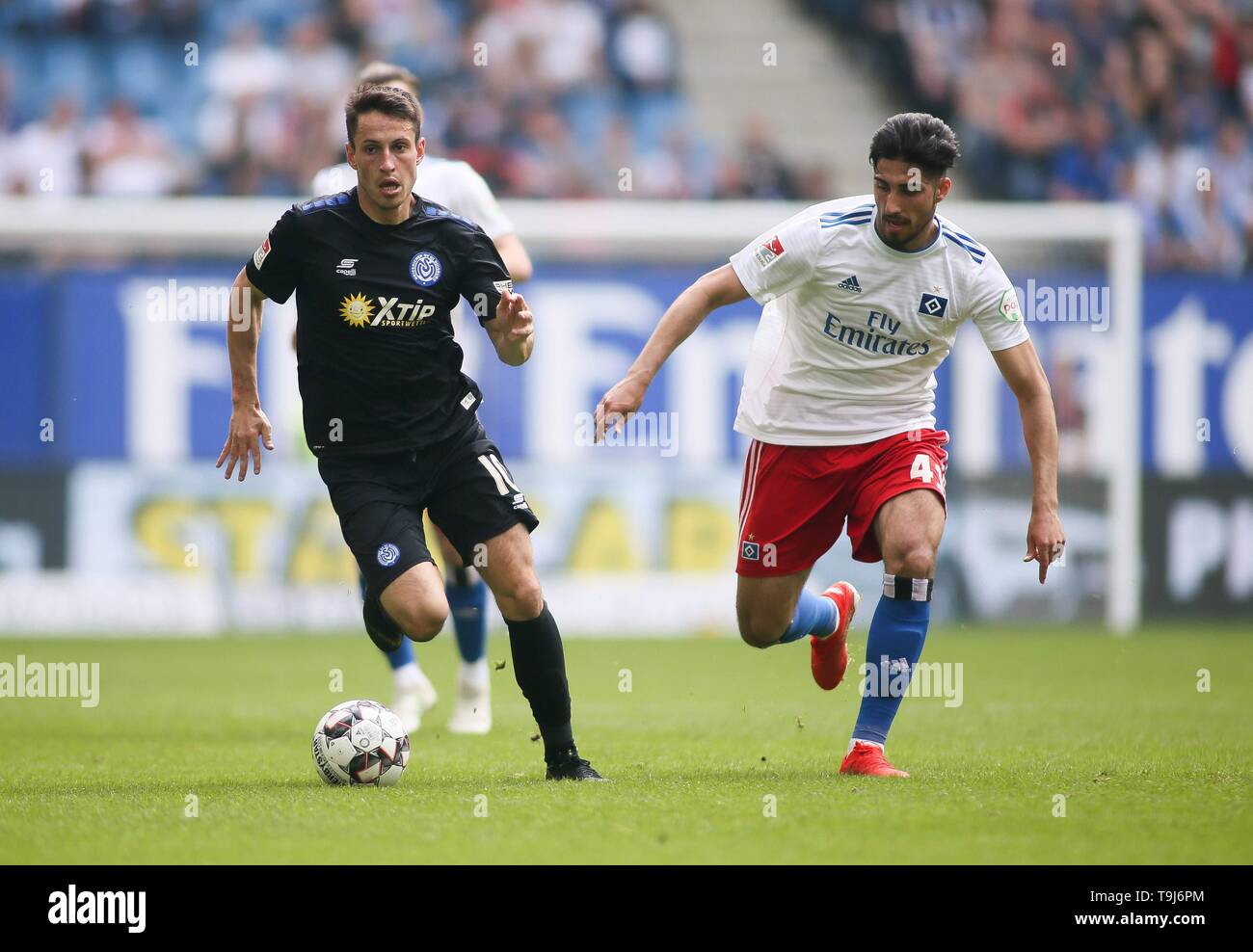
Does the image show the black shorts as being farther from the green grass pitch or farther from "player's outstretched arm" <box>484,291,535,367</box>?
the green grass pitch

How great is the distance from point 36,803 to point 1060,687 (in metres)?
6.40

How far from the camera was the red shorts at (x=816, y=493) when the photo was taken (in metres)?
6.77

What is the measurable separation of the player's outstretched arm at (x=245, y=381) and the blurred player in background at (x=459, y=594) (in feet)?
6.00

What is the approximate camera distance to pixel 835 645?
7.45m

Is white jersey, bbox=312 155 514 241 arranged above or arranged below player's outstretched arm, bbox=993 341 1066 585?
above

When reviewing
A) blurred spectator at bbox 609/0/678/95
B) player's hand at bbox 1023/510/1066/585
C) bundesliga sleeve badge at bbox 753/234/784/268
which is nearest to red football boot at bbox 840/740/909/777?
player's hand at bbox 1023/510/1066/585

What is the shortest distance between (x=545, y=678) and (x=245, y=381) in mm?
1520

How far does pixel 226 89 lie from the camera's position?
1812cm

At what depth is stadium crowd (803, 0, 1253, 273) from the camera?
17.6 m

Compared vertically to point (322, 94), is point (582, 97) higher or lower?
higher
